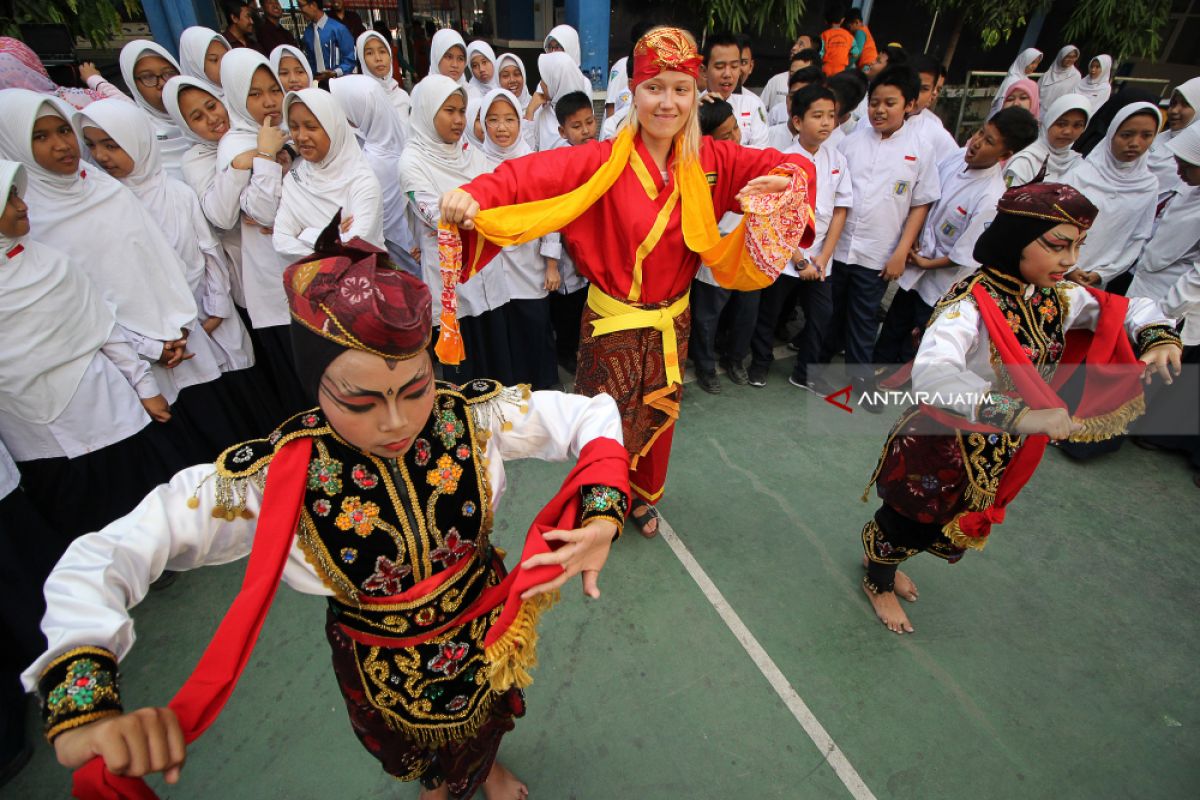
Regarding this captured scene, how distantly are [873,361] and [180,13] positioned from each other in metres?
8.26

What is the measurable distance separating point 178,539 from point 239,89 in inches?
122

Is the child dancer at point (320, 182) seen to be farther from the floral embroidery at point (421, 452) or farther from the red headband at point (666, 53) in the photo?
the floral embroidery at point (421, 452)

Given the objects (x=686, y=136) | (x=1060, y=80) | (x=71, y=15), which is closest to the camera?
(x=686, y=136)

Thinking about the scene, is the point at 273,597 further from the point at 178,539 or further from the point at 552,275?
the point at 552,275

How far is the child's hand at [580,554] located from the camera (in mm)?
1122

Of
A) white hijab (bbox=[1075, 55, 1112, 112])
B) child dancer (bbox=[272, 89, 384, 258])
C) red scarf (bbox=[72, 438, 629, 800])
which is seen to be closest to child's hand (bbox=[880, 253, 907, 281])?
child dancer (bbox=[272, 89, 384, 258])

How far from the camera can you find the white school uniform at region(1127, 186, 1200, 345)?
3.18m

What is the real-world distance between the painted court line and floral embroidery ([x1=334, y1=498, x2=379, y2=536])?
176 cm

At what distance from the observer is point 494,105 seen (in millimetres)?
3562

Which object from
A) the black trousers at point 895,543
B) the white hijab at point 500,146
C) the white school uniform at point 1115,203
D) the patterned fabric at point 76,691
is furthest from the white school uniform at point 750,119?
the patterned fabric at point 76,691

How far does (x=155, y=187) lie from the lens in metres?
2.79

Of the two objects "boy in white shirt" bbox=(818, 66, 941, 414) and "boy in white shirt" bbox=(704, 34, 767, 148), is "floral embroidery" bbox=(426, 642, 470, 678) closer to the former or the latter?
"boy in white shirt" bbox=(818, 66, 941, 414)

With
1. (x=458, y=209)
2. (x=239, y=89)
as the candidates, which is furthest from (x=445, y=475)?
(x=239, y=89)

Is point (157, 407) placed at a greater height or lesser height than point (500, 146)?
lesser
